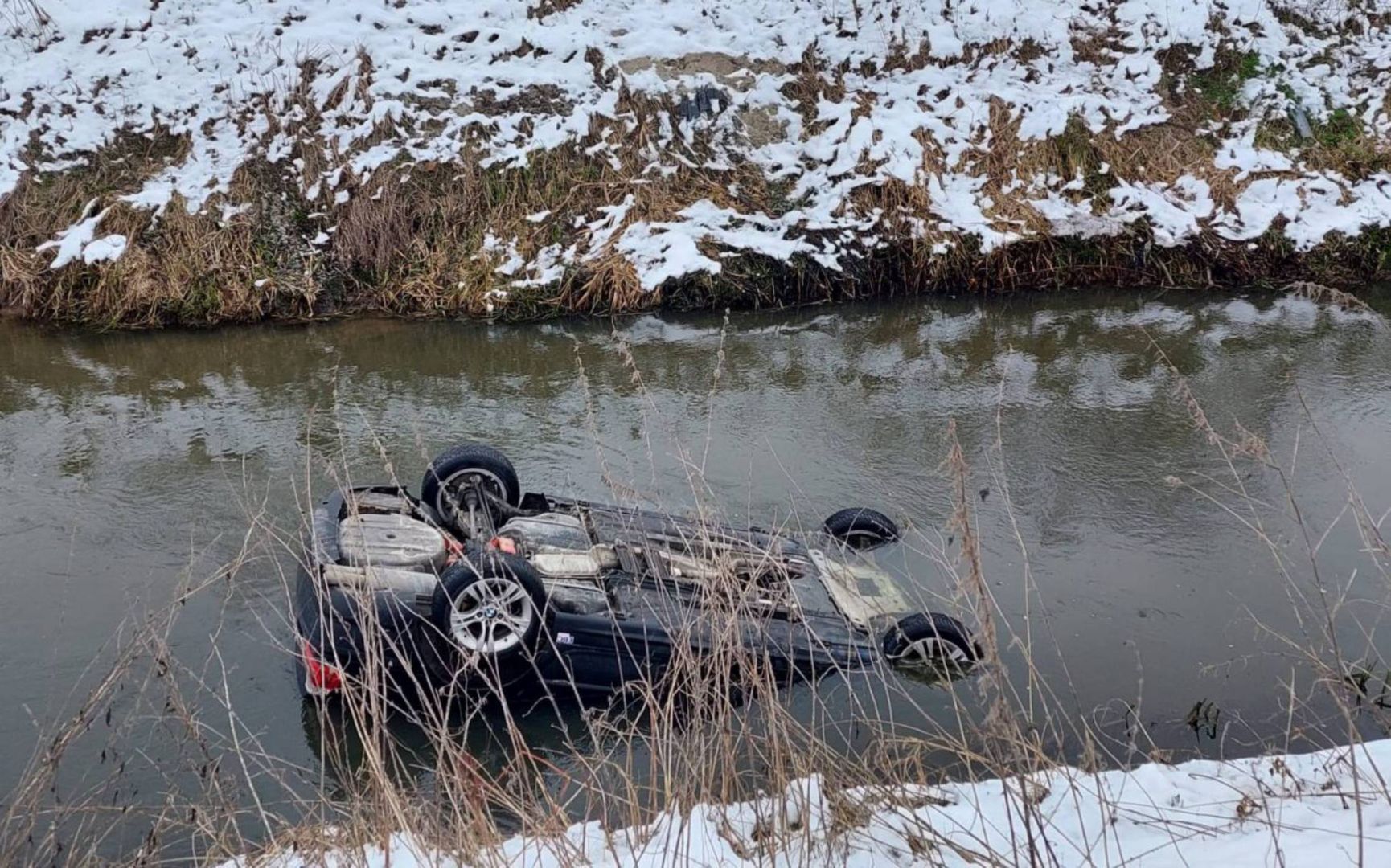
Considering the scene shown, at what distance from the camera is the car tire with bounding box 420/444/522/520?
20.3ft

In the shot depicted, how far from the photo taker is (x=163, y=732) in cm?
514

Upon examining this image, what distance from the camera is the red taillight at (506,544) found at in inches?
219

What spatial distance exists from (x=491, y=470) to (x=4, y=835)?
3.33 m

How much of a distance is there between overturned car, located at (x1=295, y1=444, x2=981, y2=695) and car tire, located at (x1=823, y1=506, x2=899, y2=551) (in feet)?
0.89

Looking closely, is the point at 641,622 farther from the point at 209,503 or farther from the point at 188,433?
the point at 188,433

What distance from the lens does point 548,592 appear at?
530 centimetres

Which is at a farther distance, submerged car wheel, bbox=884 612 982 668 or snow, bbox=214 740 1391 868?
submerged car wheel, bbox=884 612 982 668

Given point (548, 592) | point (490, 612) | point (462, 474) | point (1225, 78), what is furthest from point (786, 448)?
point (1225, 78)

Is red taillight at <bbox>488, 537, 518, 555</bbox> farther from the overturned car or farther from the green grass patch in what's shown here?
the green grass patch

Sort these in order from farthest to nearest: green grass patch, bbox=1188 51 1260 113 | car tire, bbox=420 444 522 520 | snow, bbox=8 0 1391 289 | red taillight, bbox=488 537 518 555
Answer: green grass patch, bbox=1188 51 1260 113 → snow, bbox=8 0 1391 289 → car tire, bbox=420 444 522 520 → red taillight, bbox=488 537 518 555

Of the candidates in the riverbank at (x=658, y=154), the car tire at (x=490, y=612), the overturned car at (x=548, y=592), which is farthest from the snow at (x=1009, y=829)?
the riverbank at (x=658, y=154)

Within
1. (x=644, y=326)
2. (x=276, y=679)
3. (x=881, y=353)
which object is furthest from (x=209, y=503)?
(x=881, y=353)

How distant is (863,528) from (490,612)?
2687 millimetres

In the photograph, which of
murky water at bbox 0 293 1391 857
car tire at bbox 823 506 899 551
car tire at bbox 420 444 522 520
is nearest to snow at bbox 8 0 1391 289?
murky water at bbox 0 293 1391 857
